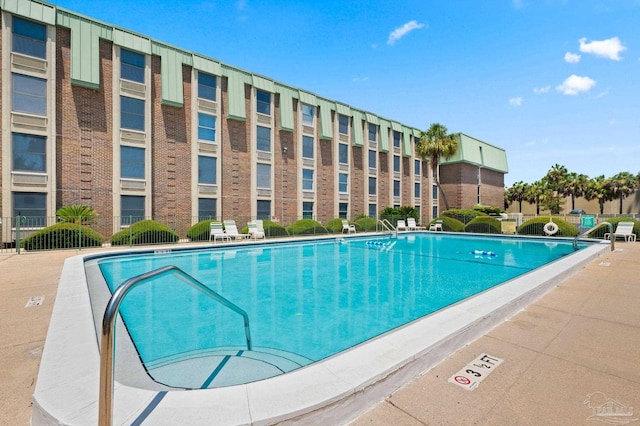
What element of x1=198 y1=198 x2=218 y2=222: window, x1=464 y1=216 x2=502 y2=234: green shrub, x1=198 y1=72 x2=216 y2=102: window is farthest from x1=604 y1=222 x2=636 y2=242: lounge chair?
x1=198 y1=72 x2=216 y2=102: window

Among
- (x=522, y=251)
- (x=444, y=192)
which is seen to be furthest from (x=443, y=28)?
(x=444, y=192)

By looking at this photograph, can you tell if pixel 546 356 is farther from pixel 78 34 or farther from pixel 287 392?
pixel 78 34

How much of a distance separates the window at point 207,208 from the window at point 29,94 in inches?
364

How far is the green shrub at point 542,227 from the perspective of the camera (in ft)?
60.8

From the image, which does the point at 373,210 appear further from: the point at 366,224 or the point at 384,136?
the point at 384,136

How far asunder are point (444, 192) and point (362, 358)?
3887 centimetres

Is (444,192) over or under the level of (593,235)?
over

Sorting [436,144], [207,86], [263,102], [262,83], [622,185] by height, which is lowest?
[622,185]

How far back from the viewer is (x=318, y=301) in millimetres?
6727

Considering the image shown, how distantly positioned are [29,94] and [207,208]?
35.1 ft

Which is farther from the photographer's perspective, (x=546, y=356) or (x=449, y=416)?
(x=546, y=356)

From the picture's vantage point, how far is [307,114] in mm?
26344

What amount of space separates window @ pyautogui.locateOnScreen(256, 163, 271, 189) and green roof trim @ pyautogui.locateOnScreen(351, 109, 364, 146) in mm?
9415

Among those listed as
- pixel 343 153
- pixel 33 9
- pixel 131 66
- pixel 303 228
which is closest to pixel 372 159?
pixel 343 153
